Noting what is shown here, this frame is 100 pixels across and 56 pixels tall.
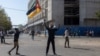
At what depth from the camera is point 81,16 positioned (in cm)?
8294

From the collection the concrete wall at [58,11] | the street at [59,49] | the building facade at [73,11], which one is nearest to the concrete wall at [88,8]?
the building facade at [73,11]

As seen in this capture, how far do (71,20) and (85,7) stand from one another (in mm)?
6173

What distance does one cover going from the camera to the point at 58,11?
280 feet

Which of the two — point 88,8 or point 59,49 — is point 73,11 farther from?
point 59,49

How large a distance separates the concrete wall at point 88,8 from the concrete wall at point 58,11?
570cm

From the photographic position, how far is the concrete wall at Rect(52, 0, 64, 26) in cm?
8500

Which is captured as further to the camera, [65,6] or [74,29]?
[65,6]

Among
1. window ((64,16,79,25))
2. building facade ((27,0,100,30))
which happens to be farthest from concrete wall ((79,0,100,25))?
window ((64,16,79,25))

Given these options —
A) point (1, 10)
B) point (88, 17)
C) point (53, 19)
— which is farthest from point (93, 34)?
point (1, 10)

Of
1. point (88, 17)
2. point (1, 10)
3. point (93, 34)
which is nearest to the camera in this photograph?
point (93, 34)

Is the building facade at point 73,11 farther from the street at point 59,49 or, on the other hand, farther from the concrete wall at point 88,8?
the street at point 59,49

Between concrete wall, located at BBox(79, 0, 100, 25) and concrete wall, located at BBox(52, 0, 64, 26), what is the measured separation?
18.7 ft

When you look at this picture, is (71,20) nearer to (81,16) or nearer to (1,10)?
(81,16)

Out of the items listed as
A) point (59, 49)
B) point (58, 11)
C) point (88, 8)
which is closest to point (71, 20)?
point (58, 11)
